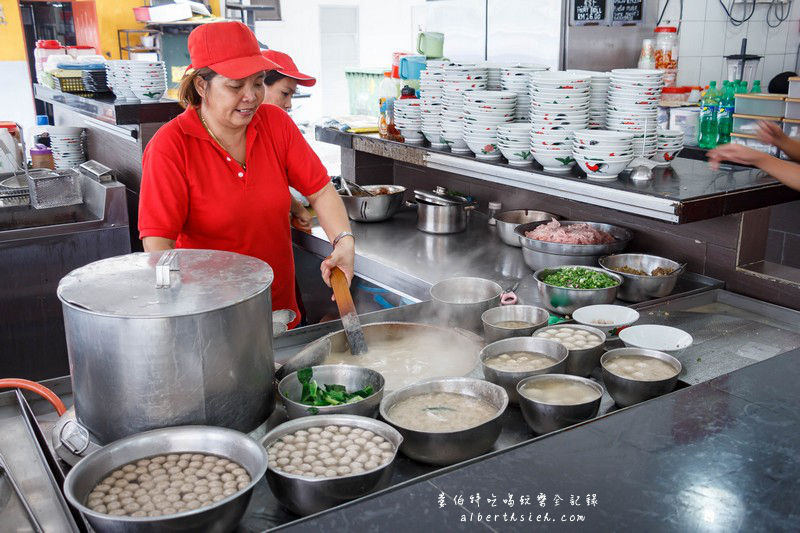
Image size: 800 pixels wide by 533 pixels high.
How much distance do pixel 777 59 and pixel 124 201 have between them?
666 cm

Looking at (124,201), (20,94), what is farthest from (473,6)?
(20,94)

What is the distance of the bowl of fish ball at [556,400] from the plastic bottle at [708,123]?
3975 millimetres

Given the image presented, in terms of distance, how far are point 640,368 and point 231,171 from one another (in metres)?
1.48

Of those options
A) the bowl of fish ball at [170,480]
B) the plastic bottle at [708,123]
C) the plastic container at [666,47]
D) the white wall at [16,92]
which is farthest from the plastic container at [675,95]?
the white wall at [16,92]

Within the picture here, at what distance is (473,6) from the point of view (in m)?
5.05

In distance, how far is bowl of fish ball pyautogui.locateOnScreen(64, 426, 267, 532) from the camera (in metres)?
1.16

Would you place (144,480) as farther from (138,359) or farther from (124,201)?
(124,201)

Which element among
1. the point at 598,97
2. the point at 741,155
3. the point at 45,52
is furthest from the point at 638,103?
the point at 45,52

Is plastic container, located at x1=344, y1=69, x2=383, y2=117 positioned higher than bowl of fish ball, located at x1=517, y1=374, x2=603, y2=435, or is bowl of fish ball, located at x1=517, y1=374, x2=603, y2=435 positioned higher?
plastic container, located at x1=344, y1=69, x2=383, y2=117

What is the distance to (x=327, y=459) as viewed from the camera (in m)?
1.39

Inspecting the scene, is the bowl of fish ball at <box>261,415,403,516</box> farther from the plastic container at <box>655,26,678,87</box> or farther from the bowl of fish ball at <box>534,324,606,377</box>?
the plastic container at <box>655,26,678,87</box>

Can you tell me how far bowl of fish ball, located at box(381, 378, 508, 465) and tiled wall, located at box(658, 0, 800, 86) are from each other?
4957mm

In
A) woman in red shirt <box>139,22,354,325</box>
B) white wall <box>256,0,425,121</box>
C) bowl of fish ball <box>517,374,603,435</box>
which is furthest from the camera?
white wall <box>256,0,425,121</box>

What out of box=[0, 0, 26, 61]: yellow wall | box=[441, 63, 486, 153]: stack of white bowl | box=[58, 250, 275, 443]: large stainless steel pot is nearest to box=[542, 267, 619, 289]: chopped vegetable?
box=[441, 63, 486, 153]: stack of white bowl
